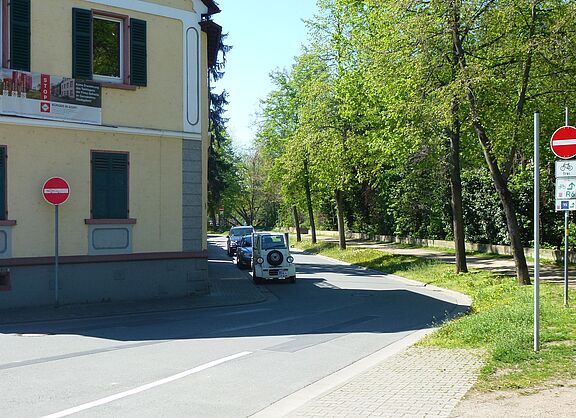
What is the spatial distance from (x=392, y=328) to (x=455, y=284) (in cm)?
912

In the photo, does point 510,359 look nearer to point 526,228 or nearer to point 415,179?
point 526,228

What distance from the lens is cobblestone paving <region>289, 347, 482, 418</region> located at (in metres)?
6.41

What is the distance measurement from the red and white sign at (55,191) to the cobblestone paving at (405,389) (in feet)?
32.5

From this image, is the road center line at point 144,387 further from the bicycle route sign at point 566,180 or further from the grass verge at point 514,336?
the bicycle route sign at point 566,180

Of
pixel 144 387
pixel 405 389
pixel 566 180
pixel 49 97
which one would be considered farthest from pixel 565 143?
pixel 49 97

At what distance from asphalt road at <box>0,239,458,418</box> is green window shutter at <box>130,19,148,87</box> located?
672 centimetres

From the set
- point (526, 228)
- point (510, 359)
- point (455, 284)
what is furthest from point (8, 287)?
point (526, 228)

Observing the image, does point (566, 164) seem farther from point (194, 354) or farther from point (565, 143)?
point (194, 354)

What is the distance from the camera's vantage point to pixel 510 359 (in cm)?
829

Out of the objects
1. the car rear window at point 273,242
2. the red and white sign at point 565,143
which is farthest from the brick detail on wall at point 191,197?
the red and white sign at point 565,143

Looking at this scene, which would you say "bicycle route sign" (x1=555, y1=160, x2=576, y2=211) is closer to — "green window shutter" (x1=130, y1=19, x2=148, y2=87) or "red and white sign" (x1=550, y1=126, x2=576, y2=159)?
"red and white sign" (x1=550, y1=126, x2=576, y2=159)

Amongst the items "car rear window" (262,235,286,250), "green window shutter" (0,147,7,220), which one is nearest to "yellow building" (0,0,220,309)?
"green window shutter" (0,147,7,220)

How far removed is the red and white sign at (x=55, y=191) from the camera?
15.8 m

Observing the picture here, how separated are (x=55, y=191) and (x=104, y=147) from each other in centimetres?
203
